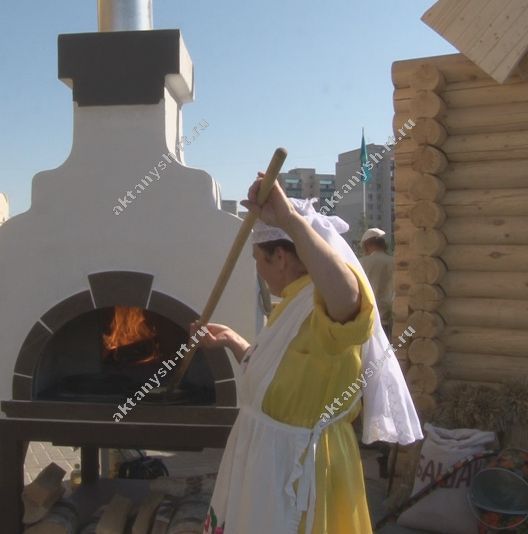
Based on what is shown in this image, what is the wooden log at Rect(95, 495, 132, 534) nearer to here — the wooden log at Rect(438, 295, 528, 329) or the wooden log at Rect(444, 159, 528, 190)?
the wooden log at Rect(438, 295, 528, 329)

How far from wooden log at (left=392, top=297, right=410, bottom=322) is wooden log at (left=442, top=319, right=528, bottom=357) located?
0.29 metres

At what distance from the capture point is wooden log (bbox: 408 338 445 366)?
4824 mm

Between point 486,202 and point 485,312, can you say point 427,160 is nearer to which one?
point 486,202

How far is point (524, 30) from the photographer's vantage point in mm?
4398

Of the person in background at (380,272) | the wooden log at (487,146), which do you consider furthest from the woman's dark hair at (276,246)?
the person in background at (380,272)

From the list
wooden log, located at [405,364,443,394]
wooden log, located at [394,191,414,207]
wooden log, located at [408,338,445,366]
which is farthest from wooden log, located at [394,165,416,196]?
wooden log, located at [405,364,443,394]

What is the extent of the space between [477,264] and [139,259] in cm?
250

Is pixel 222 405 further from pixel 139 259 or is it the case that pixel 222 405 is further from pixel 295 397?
pixel 295 397

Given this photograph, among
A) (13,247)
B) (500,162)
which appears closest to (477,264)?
Answer: (500,162)

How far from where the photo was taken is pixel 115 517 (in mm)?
3803

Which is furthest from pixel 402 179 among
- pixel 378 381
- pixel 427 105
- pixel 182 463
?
pixel 378 381

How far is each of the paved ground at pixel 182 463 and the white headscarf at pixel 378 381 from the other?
2894 mm

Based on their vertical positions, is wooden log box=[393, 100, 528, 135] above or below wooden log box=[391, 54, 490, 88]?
below

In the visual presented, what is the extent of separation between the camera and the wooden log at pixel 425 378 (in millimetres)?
4824
